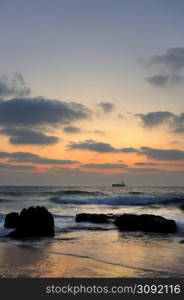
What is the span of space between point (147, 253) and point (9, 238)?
702cm

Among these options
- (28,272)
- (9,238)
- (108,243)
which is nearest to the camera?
(28,272)

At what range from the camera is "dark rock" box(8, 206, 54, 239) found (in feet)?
57.0

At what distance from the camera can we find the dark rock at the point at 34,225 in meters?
17.4

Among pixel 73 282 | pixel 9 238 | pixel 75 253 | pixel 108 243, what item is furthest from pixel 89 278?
pixel 9 238

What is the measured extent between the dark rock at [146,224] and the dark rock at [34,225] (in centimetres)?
490

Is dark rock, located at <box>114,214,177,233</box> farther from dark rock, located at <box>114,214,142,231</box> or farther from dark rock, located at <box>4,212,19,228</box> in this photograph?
dark rock, located at <box>4,212,19,228</box>

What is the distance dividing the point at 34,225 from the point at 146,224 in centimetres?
661

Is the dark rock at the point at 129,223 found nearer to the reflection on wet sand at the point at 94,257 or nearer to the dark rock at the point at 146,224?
the dark rock at the point at 146,224

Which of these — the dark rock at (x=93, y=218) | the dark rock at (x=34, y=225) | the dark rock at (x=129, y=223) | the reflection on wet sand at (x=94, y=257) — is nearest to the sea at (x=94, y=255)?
the reflection on wet sand at (x=94, y=257)

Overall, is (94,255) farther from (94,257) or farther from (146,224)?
(146,224)

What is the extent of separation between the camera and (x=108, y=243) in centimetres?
1510

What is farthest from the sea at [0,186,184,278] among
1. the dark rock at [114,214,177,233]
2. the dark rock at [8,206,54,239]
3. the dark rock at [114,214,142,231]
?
the dark rock at [114,214,142,231]

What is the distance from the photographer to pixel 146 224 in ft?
67.2

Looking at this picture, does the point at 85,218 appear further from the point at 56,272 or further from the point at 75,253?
the point at 56,272
